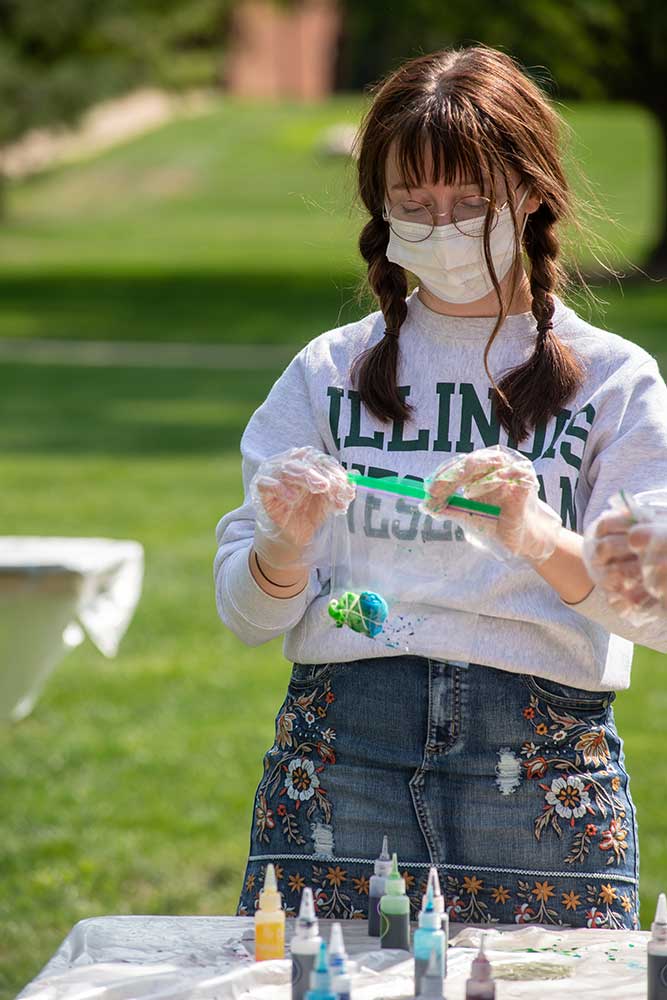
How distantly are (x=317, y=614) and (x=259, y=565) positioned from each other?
13cm

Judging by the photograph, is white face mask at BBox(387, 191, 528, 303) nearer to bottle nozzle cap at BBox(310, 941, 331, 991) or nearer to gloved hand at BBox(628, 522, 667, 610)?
gloved hand at BBox(628, 522, 667, 610)

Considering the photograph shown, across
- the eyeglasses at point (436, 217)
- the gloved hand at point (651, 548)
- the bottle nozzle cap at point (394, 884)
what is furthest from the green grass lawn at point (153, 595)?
the bottle nozzle cap at point (394, 884)

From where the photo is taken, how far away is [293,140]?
43656 mm

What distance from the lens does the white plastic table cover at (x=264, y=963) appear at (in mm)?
1967

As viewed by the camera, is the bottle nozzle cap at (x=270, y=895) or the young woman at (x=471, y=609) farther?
the young woman at (x=471, y=609)

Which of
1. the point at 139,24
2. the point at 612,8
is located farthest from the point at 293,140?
the point at 612,8

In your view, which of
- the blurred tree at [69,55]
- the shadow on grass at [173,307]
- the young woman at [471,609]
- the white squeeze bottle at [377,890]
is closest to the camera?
the white squeeze bottle at [377,890]

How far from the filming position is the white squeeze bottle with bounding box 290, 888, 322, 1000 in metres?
1.84

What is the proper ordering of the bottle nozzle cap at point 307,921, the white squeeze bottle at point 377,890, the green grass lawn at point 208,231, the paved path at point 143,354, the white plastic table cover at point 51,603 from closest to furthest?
the bottle nozzle cap at point 307,921 → the white squeeze bottle at point 377,890 → the white plastic table cover at point 51,603 → the paved path at point 143,354 → the green grass lawn at point 208,231

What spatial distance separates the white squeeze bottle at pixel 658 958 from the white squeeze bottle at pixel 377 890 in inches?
15.0

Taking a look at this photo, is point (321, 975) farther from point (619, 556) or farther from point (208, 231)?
point (208, 231)

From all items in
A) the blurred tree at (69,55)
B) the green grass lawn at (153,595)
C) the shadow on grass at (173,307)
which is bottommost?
the green grass lawn at (153,595)

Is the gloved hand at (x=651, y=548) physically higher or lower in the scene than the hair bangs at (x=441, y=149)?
lower

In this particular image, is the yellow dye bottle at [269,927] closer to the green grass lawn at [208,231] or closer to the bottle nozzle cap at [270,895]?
the bottle nozzle cap at [270,895]
